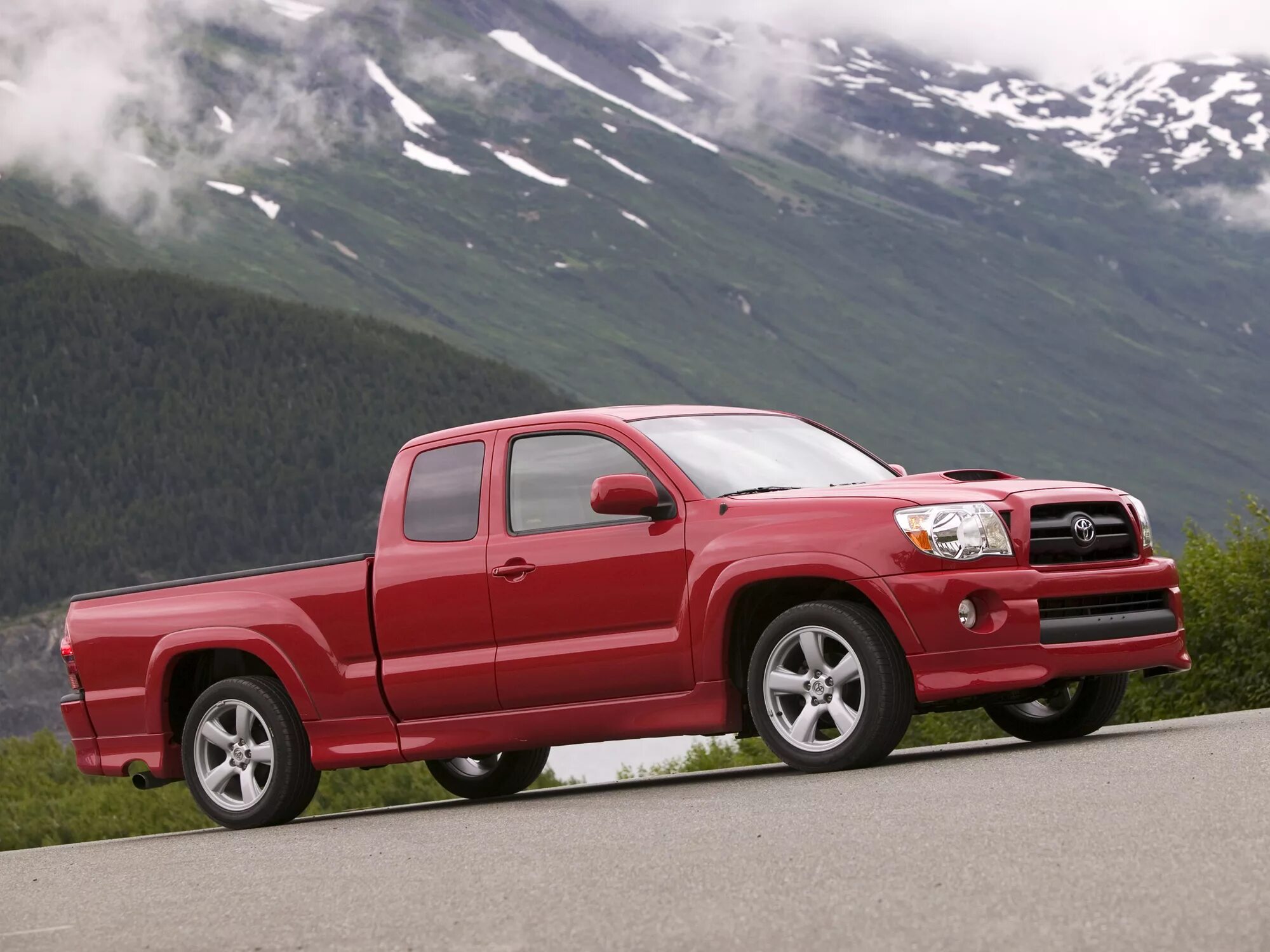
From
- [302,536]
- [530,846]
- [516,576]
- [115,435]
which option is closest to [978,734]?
[516,576]

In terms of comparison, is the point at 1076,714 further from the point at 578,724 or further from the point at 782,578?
the point at 578,724

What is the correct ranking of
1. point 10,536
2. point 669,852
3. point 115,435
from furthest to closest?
point 115,435
point 10,536
point 669,852

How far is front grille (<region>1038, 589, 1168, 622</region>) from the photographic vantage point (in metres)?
8.42

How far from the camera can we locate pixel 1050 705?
9969mm

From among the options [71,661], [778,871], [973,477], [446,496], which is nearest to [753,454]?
[973,477]

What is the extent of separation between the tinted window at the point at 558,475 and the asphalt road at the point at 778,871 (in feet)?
4.26

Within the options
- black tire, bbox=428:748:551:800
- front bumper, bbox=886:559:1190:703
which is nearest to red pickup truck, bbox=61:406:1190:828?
front bumper, bbox=886:559:1190:703

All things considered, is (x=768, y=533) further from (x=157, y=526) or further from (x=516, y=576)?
(x=157, y=526)

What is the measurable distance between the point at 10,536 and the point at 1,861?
15955 centimetres

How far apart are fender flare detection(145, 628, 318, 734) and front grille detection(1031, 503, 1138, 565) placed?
11.5 ft

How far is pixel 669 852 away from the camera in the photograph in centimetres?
659

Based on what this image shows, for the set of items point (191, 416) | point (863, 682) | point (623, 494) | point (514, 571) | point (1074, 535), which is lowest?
point (863, 682)

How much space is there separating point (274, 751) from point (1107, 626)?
3942mm

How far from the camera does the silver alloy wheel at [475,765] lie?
11.0 meters
